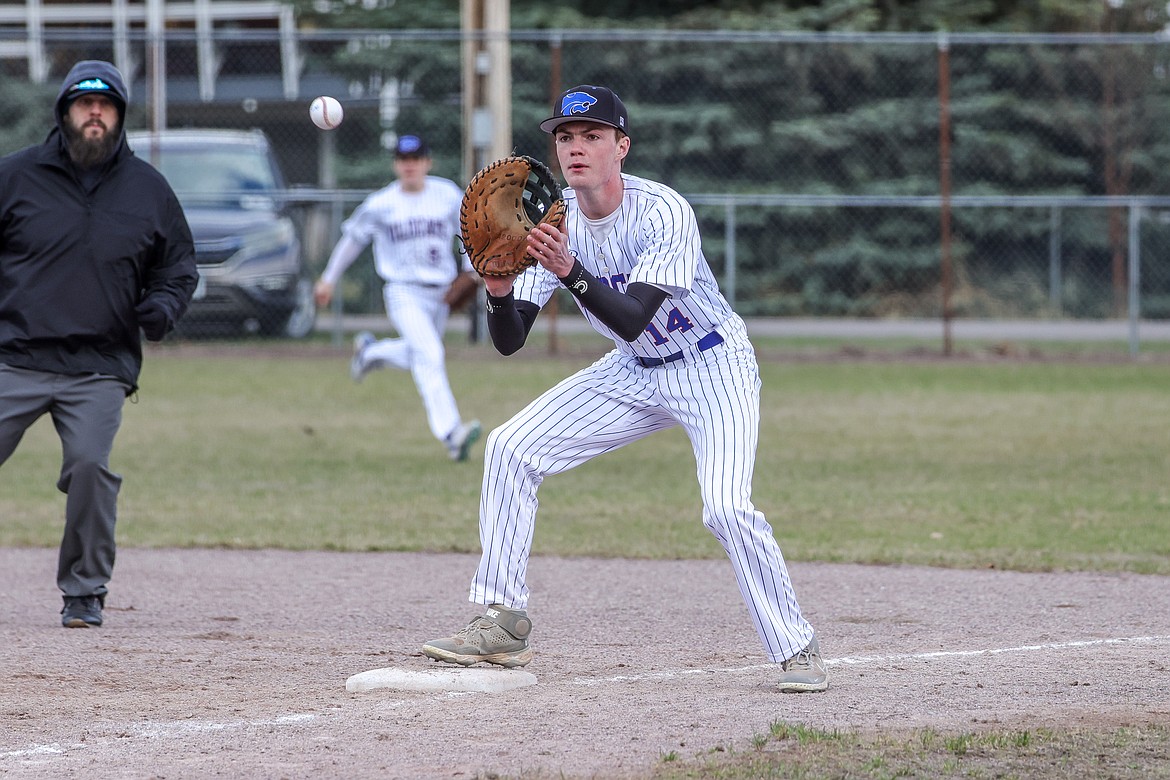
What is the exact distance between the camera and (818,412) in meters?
13.1

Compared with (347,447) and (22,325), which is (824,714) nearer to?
(22,325)

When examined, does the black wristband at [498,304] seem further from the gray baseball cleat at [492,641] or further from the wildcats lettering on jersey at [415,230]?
the wildcats lettering on jersey at [415,230]

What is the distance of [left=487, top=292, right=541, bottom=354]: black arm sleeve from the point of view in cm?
476

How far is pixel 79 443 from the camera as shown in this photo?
583 cm

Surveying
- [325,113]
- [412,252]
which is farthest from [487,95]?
[325,113]

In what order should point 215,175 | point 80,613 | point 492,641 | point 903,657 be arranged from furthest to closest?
point 215,175, point 80,613, point 903,657, point 492,641

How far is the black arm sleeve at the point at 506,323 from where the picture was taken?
4762 mm

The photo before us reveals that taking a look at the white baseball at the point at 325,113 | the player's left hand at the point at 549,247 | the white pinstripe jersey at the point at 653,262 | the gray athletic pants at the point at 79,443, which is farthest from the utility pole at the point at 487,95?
the player's left hand at the point at 549,247

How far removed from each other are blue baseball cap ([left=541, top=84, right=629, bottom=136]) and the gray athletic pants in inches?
85.4

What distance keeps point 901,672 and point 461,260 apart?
10.5m

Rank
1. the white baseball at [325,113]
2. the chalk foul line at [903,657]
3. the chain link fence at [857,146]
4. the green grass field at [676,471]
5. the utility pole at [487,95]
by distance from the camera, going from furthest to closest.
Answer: the chain link fence at [857,146], the utility pole at [487,95], the green grass field at [676,471], the white baseball at [325,113], the chalk foul line at [903,657]

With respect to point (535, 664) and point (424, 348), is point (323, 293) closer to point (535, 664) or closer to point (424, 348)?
point (424, 348)

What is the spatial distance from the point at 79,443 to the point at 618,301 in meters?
2.38

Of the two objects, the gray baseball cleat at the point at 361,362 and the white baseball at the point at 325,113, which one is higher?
the white baseball at the point at 325,113
